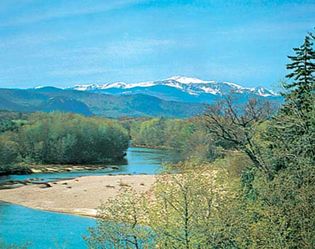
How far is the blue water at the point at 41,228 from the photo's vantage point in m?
38.4

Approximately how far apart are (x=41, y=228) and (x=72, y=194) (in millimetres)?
17041

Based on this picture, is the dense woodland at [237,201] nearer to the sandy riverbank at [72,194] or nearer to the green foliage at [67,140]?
the sandy riverbank at [72,194]

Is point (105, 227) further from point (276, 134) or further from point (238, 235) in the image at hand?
point (276, 134)

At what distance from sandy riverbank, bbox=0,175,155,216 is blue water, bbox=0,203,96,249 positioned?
8.31ft

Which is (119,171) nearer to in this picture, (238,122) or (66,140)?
(66,140)

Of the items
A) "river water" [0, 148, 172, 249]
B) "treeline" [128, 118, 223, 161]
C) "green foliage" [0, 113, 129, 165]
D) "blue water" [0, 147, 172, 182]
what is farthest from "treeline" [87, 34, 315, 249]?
"treeline" [128, 118, 223, 161]

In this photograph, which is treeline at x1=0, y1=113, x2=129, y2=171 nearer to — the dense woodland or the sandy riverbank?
the sandy riverbank

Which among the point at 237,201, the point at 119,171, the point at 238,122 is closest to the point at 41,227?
the point at 238,122

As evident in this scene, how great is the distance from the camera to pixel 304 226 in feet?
56.2

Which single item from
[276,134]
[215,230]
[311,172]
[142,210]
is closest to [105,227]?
[142,210]

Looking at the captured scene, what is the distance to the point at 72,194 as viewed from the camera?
60.4 metres

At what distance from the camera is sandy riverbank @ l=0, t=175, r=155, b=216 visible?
53909 mm

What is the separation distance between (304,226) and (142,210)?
796 cm

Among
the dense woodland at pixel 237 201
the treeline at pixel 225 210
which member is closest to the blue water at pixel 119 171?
the dense woodland at pixel 237 201
